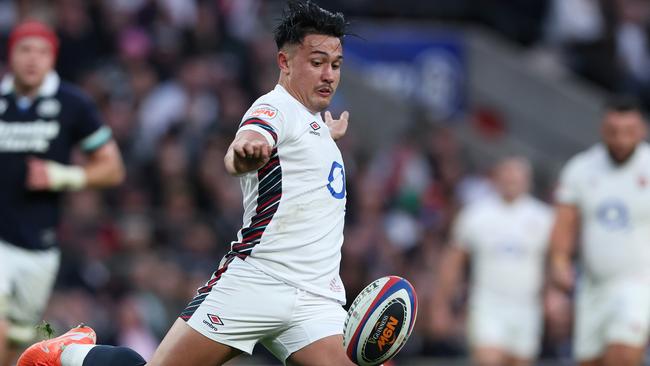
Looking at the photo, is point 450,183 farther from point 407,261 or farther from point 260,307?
point 260,307

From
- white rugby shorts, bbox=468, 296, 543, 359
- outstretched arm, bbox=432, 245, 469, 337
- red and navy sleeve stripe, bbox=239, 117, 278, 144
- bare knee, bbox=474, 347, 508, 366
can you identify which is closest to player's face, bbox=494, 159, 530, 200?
outstretched arm, bbox=432, 245, 469, 337

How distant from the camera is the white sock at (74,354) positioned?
6.64 metres

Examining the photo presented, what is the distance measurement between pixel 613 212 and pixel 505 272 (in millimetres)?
3140

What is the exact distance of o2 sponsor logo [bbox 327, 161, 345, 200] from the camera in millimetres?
6211

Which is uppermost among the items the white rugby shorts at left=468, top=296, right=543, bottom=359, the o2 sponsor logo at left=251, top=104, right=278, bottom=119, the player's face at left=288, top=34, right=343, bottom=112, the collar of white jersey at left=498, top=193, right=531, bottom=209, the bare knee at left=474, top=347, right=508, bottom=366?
the player's face at left=288, top=34, right=343, bottom=112

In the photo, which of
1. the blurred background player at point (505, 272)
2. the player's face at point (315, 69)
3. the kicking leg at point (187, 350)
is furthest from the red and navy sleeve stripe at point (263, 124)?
the blurred background player at point (505, 272)

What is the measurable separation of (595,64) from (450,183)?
4543 millimetres

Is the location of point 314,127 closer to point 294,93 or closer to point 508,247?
point 294,93

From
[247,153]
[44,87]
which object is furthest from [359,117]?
[247,153]

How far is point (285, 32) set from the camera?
20.6 feet

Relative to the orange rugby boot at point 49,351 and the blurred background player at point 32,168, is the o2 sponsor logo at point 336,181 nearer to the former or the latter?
the orange rugby boot at point 49,351

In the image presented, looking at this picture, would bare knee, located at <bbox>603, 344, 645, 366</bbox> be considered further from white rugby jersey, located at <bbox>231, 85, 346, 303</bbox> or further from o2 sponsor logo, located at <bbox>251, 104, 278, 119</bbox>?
o2 sponsor logo, located at <bbox>251, 104, 278, 119</bbox>

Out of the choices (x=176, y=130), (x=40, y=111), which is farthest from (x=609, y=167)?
(x=176, y=130)

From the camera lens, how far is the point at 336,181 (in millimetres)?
6246
